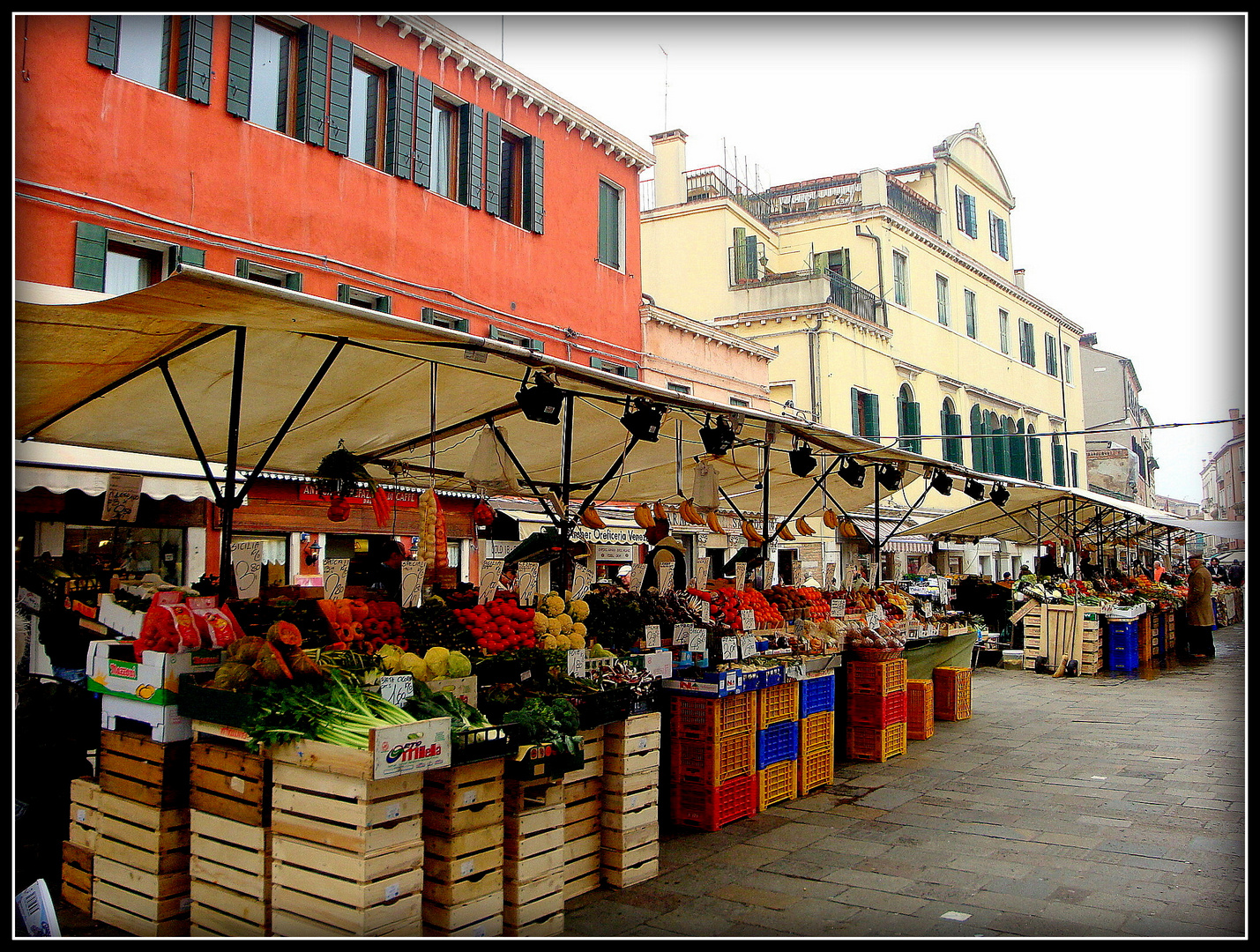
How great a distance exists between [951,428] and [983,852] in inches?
923

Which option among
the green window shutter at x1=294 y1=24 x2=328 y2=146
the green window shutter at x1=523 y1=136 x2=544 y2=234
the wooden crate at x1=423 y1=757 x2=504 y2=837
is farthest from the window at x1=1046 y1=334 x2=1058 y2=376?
the wooden crate at x1=423 y1=757 x2=504 y2=837

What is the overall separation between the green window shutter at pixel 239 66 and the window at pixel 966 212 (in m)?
24.0

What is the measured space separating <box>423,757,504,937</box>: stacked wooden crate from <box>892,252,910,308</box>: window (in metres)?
23.2

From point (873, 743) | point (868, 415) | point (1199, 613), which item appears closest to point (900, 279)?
point (868, 415)

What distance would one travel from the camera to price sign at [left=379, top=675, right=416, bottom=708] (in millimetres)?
3965

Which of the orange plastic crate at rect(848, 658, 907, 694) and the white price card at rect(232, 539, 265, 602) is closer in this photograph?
the white price card at rect(232, 539, 265, 602)

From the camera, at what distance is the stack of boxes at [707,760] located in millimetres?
6109

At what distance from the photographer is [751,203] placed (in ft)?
84.5

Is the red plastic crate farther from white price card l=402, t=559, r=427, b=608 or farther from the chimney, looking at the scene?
the chimney

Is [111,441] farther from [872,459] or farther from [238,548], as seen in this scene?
[872,459]

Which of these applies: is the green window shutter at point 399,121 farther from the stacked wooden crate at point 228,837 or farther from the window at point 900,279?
the window at point 900,279

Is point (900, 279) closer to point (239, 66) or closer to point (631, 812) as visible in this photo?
point (239, 66)

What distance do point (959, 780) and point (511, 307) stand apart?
→ 965cm

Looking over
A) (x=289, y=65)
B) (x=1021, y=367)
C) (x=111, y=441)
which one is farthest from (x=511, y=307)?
(x=1021, y=367)
